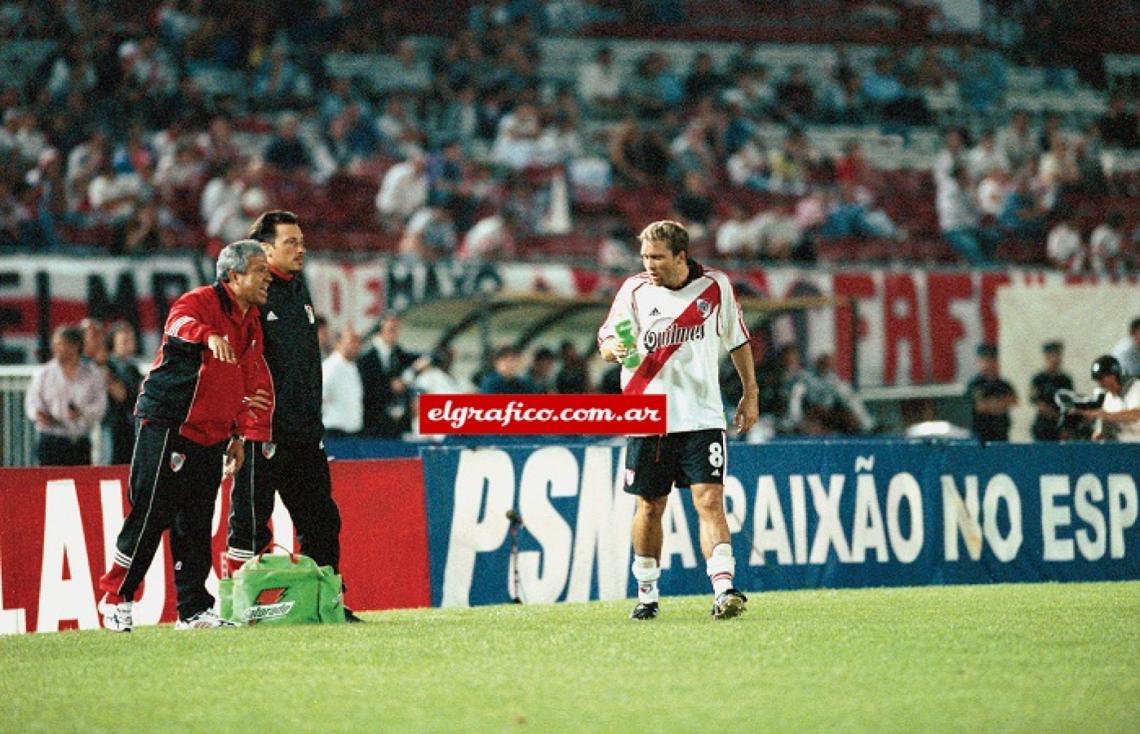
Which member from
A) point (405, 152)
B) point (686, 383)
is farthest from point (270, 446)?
point (405, 152)

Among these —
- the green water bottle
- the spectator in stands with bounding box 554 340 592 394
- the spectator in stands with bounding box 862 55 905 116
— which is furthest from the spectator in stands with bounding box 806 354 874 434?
the green water bottle

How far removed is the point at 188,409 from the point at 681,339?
101 inches

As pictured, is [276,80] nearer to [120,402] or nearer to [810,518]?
[120,402]

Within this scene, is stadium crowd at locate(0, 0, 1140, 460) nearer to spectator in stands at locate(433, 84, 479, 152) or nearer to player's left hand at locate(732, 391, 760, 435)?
spectator in stands at locate(433, 84, 479, 152)

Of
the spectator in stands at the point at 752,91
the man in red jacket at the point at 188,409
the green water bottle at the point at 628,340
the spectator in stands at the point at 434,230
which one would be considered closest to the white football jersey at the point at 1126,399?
the green water bottle at the point at 628,340

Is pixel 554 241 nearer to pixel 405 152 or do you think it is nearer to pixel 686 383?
pixel 405 152

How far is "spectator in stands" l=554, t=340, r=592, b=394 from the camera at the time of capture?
19172 millimetres

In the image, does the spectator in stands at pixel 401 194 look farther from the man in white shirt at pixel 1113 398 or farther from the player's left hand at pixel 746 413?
the player's left hand at pixel 746 413

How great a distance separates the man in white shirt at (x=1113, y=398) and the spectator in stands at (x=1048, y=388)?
6.78 ft

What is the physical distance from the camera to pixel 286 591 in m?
10.3

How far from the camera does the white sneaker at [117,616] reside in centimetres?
1009

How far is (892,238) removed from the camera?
1037 inches

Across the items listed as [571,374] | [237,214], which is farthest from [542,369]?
[237,214]

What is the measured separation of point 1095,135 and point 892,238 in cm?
636
